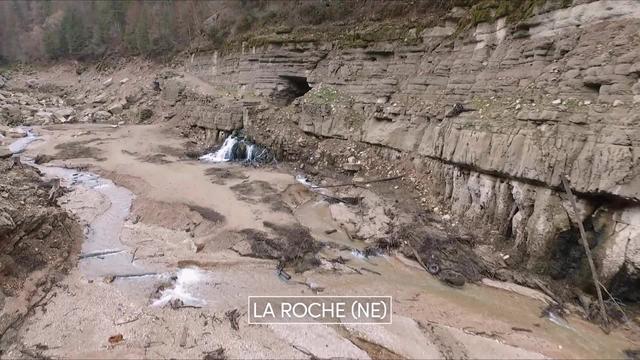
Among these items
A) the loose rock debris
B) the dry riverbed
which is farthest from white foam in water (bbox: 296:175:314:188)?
the loose rock debris

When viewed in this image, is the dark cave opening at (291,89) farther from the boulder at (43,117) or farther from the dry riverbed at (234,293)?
the boulder at (43,117)

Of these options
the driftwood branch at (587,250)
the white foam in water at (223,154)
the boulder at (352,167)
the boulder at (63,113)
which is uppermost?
the driftwood branch at (587,250)

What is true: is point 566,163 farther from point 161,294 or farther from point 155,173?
point 155,173

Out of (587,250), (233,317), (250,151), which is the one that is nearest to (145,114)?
(250,151)

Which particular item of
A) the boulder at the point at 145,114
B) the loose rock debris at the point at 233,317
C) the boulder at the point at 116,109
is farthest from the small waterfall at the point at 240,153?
the boulder at the point at 116,109

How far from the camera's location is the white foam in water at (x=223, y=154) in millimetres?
19391

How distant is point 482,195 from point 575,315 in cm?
400

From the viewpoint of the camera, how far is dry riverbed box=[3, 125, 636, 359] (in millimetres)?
6973

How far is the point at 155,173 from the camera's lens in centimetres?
1620

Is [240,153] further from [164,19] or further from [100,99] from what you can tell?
[164,19]

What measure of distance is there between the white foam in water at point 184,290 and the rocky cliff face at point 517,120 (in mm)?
7720

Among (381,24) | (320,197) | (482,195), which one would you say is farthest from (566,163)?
(381,24)

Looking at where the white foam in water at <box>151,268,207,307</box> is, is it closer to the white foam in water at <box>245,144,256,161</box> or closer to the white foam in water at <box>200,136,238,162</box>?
the white foam in water at <box>245,144,256,161</box>

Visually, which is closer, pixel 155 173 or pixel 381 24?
pixel 155 173
